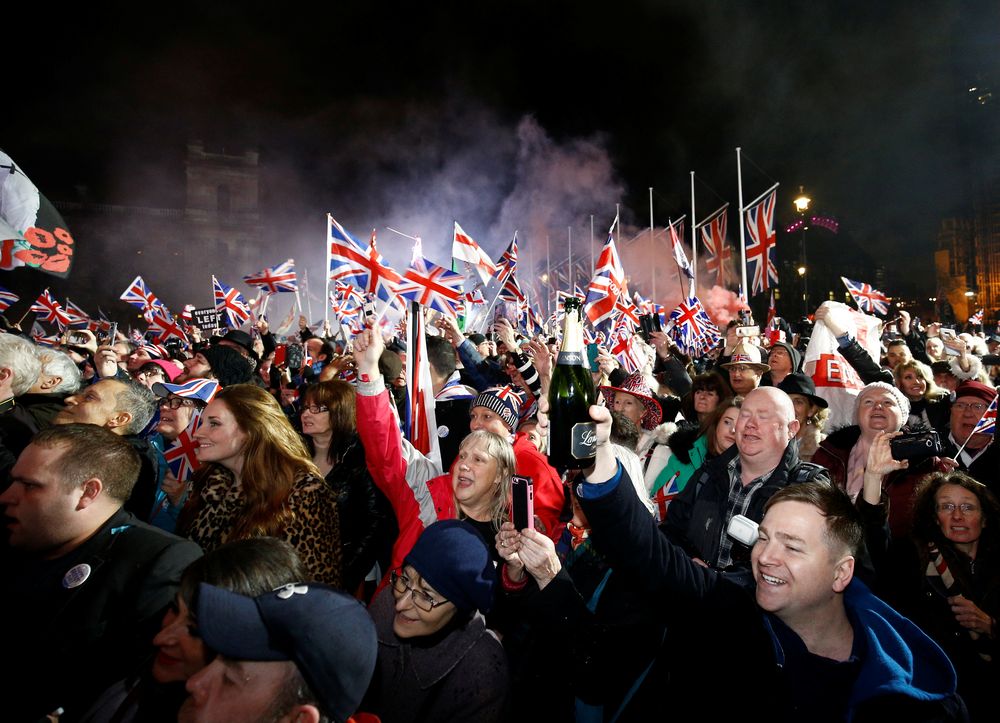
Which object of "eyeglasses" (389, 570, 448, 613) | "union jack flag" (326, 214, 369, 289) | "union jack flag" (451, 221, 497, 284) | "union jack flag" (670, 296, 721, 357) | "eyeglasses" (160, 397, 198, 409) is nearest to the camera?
"eyeglasses" (389, 570, 448, 613)

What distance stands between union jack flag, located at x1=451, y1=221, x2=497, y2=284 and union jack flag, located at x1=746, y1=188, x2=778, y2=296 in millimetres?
8588

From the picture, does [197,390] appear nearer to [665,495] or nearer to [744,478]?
[665,495]

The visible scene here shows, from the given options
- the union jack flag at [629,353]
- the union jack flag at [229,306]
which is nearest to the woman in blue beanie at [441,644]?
the union jack flag at [629,353]

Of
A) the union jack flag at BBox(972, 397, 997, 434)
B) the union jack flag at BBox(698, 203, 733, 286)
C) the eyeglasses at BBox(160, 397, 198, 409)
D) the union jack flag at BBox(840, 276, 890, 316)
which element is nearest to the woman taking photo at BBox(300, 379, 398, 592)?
the eyeglasses at BBox(160, 397, 198, 409)

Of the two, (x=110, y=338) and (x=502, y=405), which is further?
(x=110, y=338)

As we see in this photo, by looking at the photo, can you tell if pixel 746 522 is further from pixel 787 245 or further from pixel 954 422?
pixel 787 245

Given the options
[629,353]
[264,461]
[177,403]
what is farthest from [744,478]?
[629,353]

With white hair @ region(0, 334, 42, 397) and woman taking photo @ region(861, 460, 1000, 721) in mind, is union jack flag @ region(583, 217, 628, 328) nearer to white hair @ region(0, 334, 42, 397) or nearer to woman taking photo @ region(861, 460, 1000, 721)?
woman taking photo @ region(861, 460, 1000, 721)

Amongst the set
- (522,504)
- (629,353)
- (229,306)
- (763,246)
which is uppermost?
(763,246)

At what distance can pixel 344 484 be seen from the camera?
4.16 m

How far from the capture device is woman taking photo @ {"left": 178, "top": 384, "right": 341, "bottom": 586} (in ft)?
10.5

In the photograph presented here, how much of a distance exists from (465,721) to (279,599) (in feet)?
3.73

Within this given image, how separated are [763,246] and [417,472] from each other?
1426 cm

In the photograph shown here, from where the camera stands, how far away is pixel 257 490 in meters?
3.29
